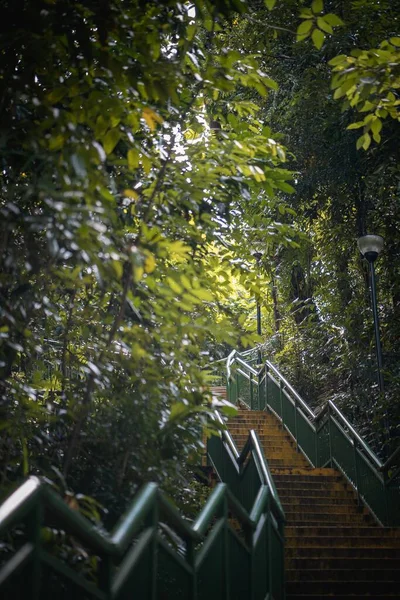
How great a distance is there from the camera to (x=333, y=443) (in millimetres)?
11164

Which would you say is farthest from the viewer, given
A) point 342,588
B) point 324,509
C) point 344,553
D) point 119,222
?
point 324,509

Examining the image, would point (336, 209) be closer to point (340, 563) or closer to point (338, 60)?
point (340, 563)

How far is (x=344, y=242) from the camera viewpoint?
49.1 feet

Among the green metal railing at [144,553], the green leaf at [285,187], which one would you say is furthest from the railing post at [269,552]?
the green leaf at [285,187]

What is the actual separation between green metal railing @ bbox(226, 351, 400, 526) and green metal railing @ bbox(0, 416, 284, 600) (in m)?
2.19

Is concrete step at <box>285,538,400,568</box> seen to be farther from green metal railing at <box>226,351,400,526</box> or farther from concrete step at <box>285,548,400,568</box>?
green metal railing at <box>226,351,400,526</box>

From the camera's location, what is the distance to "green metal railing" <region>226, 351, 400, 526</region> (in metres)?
9.12

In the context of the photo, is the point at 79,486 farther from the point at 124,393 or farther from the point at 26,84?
the point at 26,84

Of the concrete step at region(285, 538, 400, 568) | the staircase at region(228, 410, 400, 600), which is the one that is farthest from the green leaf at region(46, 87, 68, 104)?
the concrete step at region(285, 538, 400, 568)

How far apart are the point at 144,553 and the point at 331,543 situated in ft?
18.0

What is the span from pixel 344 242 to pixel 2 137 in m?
12.8

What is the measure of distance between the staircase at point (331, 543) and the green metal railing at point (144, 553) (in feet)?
5.30

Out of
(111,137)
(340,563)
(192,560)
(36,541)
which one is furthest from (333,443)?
(36,541)

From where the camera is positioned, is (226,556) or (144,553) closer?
(144,553)
